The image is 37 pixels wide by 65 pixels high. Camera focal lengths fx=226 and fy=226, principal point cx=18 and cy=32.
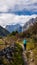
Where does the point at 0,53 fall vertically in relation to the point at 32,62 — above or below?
above

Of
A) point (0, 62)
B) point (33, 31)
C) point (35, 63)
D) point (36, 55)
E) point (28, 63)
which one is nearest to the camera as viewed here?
point (0, 62)

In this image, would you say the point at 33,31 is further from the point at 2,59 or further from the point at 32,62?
the point at 2,59

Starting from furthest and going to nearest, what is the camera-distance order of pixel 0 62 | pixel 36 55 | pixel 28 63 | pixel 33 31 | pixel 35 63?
pixel 33 31
pixel 36 55
pixel 28 63
pixel 35 63
pixel 0 62

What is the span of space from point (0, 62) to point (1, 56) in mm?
1885

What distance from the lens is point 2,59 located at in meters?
23.1

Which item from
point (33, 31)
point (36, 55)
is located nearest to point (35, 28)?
point (33, 31)

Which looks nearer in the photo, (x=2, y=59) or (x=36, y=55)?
(x=2, y=59)

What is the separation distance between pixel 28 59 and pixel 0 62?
9.19 metres

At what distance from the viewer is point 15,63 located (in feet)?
81.8

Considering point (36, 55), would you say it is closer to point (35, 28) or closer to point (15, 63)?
point (15, 63)

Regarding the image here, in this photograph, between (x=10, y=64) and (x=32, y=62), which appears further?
(x=32, y=62)

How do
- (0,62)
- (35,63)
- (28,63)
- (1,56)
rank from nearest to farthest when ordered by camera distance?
(0,62)
(1,56)
(35,63)
(28,63)

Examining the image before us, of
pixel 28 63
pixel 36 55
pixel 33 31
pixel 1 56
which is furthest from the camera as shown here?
pixel 33 31

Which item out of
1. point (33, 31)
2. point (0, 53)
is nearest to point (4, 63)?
point (0, 53)
